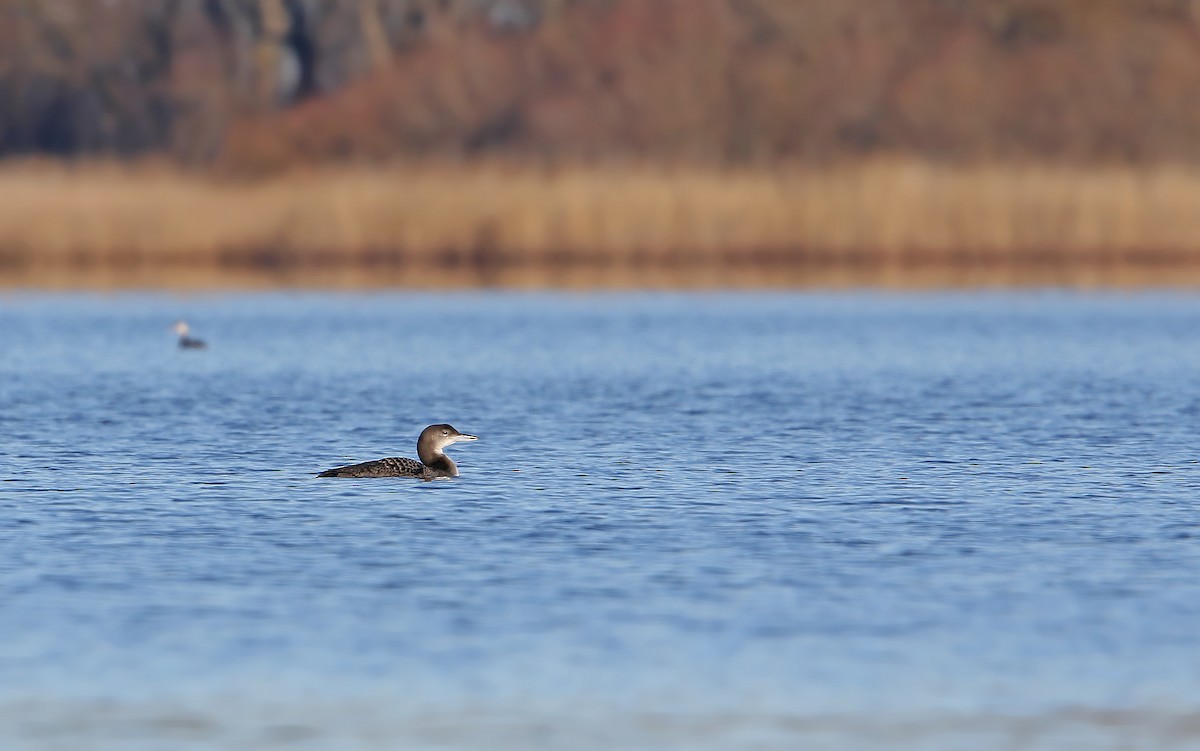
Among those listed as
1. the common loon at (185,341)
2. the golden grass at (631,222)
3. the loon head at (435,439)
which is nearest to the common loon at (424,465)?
the loon head at (435,439)

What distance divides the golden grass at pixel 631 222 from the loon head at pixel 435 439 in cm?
2359

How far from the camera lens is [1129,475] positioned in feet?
50.2

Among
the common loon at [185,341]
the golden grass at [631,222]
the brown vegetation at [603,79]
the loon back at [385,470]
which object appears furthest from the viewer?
the brown vegetation at [603,79]

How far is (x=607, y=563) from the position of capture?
11.6m

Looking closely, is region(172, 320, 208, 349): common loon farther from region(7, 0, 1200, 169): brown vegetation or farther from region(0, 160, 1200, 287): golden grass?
region(7, 0, 1200, 169): brown vegetation

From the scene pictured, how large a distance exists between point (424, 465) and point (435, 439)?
0.68 ft

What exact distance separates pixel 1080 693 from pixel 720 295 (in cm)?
3080

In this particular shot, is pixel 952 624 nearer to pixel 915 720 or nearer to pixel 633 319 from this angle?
pixel 915 720

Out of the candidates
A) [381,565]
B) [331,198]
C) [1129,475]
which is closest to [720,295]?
[331,198]

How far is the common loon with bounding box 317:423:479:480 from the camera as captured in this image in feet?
49.3

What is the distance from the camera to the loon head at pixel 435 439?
593 inches

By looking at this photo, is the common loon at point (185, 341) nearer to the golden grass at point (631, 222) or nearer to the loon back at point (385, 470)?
the golden grass at point (631, 222)

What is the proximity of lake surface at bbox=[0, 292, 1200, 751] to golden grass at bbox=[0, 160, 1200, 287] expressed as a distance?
14.0m

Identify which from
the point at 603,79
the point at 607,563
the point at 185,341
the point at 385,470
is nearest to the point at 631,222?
the point at 185,341
